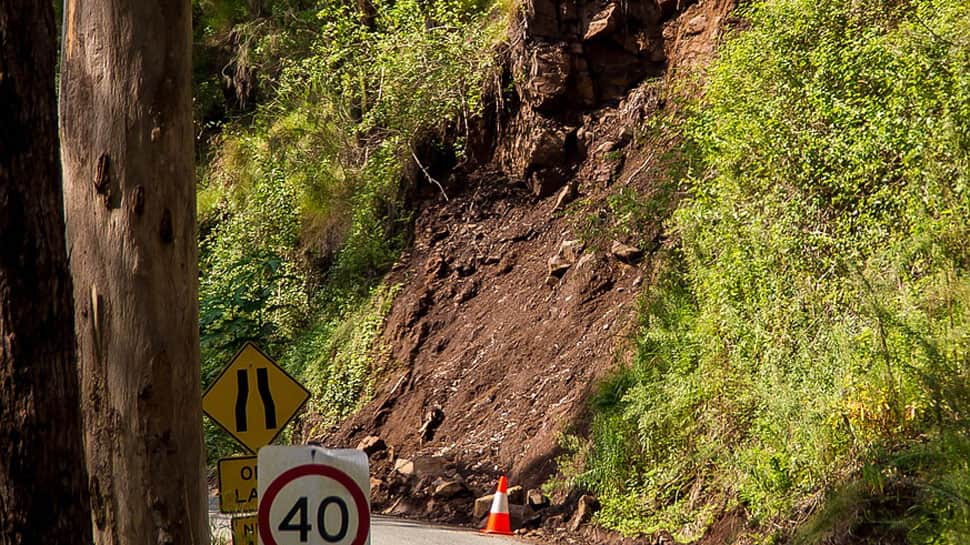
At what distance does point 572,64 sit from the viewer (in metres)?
22.0

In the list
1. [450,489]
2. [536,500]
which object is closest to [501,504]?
[536,500]

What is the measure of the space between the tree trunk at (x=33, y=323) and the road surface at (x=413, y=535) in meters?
7.09

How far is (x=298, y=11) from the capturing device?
104 ft

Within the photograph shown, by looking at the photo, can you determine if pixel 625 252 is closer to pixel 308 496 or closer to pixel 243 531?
pixel 243 531

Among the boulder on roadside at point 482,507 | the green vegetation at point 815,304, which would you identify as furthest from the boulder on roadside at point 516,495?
the green vegetation at point 815,304

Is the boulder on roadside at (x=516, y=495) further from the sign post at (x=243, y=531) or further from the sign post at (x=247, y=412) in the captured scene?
the sign post at (x=243, y=531)

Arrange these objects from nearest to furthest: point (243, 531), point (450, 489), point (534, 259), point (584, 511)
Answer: point (243, 531), point (584, 511), point (450, 489), point (534, 259)

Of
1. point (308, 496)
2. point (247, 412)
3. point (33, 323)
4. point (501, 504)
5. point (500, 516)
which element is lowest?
point (500, 516)

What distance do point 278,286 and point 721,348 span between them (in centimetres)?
1400

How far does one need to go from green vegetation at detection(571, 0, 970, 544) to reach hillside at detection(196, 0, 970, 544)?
0.11ft

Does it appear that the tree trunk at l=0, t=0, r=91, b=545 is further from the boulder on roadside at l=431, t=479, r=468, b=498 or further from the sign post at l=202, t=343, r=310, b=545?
the boulder on roadside at l=431, t=479, r=468, b=498

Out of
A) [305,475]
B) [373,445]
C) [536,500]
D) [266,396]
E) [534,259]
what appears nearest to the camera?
[305,475]

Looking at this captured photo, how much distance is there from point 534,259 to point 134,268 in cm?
1440

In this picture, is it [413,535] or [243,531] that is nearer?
[243,531]
